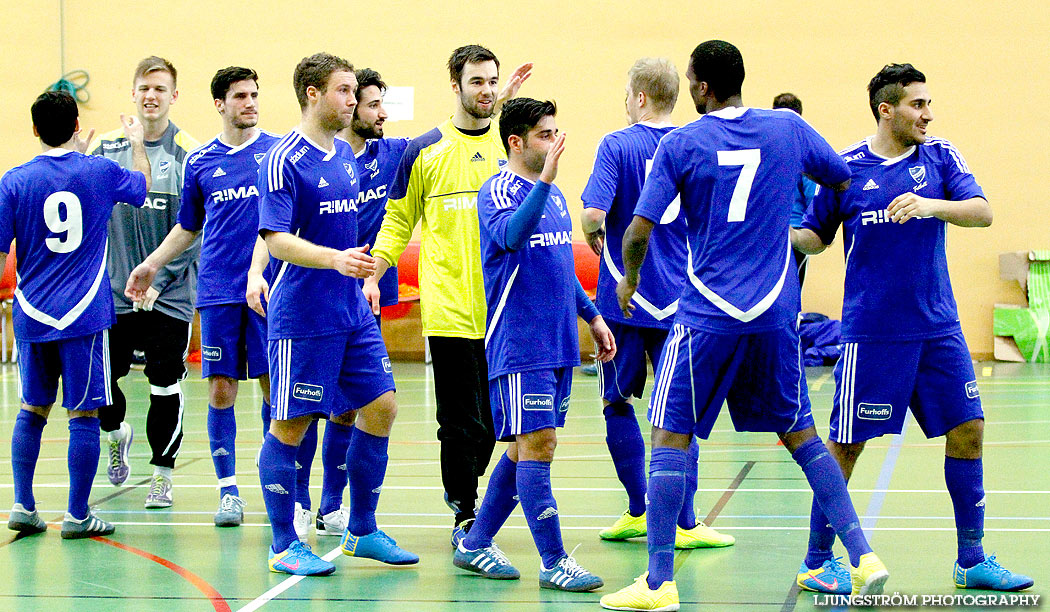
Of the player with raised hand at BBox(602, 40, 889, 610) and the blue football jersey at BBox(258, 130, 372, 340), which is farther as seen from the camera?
the blue football jersey at BBox(258, 130, 372, 340)

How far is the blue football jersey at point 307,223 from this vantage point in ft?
14.6

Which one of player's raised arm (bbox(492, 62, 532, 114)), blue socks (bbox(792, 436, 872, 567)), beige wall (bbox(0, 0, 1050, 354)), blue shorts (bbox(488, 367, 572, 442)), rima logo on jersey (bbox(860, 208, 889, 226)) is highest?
beige wall (bbox(0, 0, 1050, 354))

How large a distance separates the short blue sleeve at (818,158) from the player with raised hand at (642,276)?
1064 millimetres

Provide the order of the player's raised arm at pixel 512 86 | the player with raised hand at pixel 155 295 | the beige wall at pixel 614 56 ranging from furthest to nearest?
1. the beige wall at pixel 614 56
2. the player with raised hand at pixel 155 295
3. the player's raised arm at pixel 512 86

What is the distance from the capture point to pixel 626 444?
5.10m

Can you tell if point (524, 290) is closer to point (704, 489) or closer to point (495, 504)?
point (495, 504)

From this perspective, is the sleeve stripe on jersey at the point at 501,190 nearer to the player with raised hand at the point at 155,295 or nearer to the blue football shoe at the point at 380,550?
the blue football shoe at the point at 380,550

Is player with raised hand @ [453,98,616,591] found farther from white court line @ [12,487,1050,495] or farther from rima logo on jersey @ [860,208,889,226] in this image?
white court line @ [12,487,1050,495]

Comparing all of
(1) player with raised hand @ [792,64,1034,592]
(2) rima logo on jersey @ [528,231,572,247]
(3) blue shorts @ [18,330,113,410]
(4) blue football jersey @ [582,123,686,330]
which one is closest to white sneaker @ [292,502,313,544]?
(3) blue shorts @ [18,330,113,410]

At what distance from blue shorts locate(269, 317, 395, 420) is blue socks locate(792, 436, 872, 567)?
173cm

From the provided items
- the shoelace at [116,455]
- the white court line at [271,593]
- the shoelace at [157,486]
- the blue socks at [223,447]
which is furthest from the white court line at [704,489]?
the white court line at [271,593]

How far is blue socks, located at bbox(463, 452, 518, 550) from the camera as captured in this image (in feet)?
15.0

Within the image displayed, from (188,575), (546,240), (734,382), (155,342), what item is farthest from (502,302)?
(155,342)

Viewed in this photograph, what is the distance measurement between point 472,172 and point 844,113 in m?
9.31
